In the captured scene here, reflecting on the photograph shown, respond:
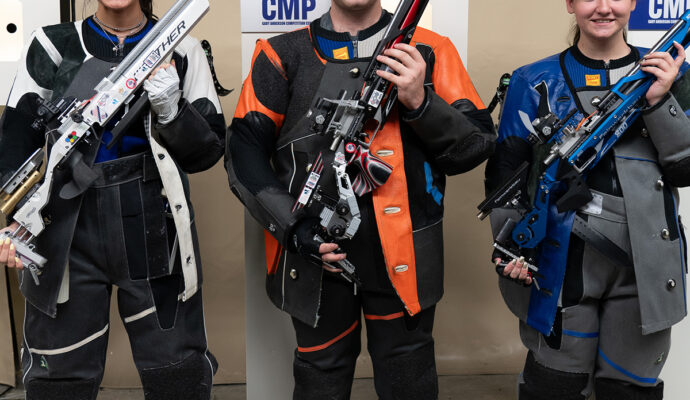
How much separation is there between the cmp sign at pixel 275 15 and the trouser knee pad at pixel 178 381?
107 cm

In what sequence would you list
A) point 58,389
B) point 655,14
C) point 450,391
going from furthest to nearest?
point 450,391
point 655,14
point 58,389

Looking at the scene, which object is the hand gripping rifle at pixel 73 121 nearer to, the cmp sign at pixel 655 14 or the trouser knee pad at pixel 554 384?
the trouser knee pad at pixel 554 384

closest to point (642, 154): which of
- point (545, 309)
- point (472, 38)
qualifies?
point (545, 309)

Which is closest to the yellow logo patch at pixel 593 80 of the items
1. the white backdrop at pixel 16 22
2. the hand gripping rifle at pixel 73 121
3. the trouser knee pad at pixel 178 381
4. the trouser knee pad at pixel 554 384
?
the trouser knee pad at pixel 554 384

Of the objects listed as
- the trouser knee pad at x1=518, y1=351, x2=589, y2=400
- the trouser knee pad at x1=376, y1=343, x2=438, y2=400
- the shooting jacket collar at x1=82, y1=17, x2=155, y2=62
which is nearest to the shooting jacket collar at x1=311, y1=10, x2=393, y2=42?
the shooting jacket collar at x1=82, y1=17, x2=155, y2=62

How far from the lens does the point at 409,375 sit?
6.17 feet

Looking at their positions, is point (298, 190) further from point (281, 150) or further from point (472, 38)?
point (472, 38)

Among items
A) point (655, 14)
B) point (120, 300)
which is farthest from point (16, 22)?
point (655, 14)

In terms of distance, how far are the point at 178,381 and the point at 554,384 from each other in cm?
96

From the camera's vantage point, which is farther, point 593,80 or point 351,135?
point 593,80

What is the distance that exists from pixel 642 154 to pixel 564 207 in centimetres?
25

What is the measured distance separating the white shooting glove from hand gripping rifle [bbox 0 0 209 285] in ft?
0.09

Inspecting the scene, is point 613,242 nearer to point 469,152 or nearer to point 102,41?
point 469,152

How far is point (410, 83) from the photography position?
171 cm
